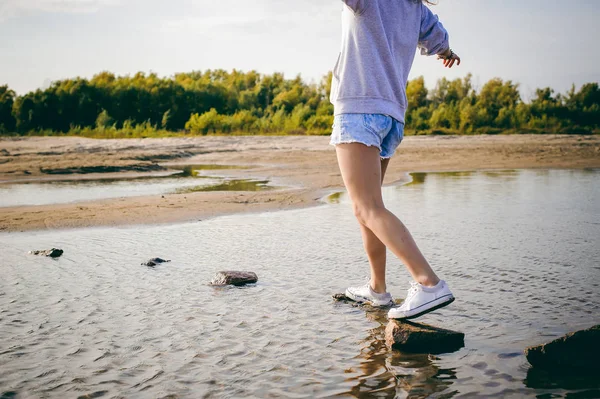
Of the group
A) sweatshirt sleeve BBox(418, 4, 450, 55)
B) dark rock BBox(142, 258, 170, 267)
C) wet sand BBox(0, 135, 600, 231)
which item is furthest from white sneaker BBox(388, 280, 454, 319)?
wet sand BBox(0, 135, 600, 231)

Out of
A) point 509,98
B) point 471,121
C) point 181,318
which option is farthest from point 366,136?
point 509,98

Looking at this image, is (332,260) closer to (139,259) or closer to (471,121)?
(139,259)

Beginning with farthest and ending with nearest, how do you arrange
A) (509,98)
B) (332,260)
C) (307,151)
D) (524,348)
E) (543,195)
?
(509,98)
(307,151)
(543,195)
(332,260)
(524,348)

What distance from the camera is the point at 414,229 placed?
6105 mm

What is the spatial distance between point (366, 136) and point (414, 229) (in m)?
3.46

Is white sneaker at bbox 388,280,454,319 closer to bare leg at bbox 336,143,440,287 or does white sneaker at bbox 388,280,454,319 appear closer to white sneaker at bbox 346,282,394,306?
bare leg at bbox 336,143,440,287

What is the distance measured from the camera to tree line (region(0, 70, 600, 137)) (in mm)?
30547

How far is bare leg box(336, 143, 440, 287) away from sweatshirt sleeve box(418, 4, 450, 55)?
31.2 inches

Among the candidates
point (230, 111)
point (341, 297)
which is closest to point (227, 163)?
point (341, 297)

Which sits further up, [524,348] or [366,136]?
[366,136]

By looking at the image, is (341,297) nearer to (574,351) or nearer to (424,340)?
(424,340)

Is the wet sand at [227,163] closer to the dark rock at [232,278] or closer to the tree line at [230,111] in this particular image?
the dark rock at [232,278]

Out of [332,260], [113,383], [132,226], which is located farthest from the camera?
[132,226]

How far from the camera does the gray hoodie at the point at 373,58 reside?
2.83m
